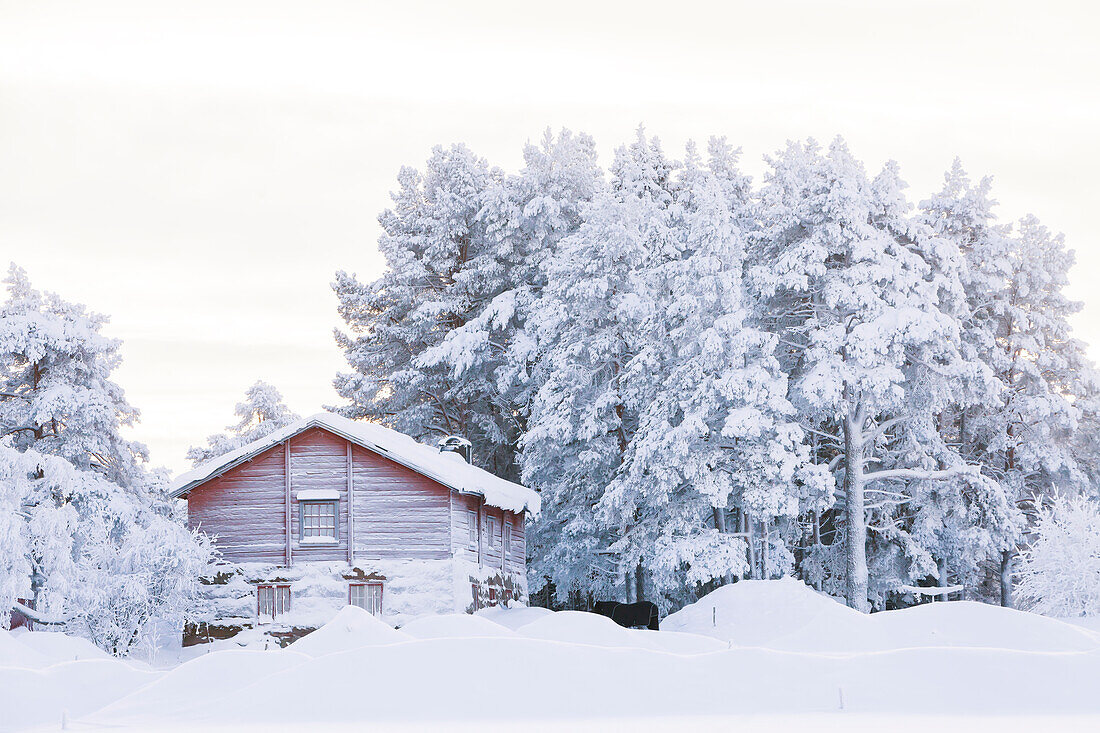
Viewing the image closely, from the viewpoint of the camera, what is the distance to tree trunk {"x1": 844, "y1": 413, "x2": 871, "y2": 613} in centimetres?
4147

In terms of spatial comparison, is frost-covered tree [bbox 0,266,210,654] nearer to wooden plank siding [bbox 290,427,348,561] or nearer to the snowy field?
wooden plank siding [bbox 290,427,348,561]

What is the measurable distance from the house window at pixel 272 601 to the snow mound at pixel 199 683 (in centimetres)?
1213

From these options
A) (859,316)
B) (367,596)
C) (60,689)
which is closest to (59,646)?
(60,689)

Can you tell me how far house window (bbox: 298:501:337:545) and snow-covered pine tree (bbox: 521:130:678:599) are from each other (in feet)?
A: 27.8

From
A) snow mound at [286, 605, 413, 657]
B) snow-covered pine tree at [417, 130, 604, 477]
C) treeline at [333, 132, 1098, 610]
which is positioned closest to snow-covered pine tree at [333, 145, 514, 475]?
snow-covered pine tree at [417, 130, 604, 477]

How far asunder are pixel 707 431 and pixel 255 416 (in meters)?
34.4

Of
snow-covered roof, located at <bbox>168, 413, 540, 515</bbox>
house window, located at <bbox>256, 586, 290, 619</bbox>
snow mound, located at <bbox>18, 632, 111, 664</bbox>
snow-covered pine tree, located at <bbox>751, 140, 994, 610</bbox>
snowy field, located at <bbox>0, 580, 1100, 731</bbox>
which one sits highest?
snow-covered pine tree, located at <bbox>751, 140, 994, 610</bbox>

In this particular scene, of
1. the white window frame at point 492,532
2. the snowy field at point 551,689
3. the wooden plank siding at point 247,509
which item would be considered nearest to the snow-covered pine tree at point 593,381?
the white window frame at point 492,532

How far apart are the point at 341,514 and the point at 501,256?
20.0 meters

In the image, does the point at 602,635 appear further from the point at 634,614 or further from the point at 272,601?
the point at 272,601

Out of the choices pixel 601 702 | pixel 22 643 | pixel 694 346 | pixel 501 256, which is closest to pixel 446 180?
pixel 501 256

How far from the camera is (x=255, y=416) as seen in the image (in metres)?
66.8

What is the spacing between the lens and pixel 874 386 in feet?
131

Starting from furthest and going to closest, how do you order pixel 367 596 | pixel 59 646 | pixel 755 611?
pixel 367 596 < pixel 755 611 < pixel 59 646
